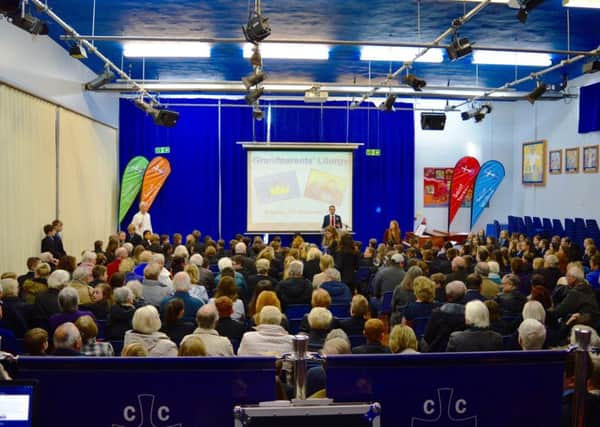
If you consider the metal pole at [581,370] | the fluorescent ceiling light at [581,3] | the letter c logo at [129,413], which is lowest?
the letter c logo at [129,413]

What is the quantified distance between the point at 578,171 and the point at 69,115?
37.1ft

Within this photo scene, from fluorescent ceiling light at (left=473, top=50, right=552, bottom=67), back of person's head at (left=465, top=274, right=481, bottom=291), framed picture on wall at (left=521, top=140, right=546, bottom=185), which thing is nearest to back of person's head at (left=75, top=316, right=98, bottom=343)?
back of person's head at (left=465, top=274, right=481, bottom=291)

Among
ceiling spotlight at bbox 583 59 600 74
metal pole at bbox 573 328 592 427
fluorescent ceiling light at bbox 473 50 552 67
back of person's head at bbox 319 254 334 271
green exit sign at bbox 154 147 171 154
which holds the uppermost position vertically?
fluorescent ceiling light at bbox 473 50 552 67

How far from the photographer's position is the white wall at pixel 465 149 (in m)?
17.6

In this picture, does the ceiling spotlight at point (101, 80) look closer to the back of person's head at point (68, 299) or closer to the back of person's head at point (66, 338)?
the back of person's head at point (68, 299)

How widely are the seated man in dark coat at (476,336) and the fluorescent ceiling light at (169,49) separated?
7.72 m

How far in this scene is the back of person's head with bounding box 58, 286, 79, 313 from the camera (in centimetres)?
485

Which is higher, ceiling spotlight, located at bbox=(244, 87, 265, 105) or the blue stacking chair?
ceiling spotlight, located at bbox=(244, 87, 265, 105)

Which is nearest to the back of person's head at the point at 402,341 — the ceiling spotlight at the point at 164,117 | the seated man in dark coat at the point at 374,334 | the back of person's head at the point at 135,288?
the seated man in dark coat at the point at 374,334

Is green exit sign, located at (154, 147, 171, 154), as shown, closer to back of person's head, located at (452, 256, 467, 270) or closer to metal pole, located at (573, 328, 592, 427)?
back of person's head, located at (452, 256, 467, 270)

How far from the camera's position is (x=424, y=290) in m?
5.89

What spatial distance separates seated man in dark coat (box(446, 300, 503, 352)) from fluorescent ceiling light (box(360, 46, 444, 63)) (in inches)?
288

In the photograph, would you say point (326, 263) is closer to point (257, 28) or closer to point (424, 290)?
point (424, 290)

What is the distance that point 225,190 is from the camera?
16.7m
